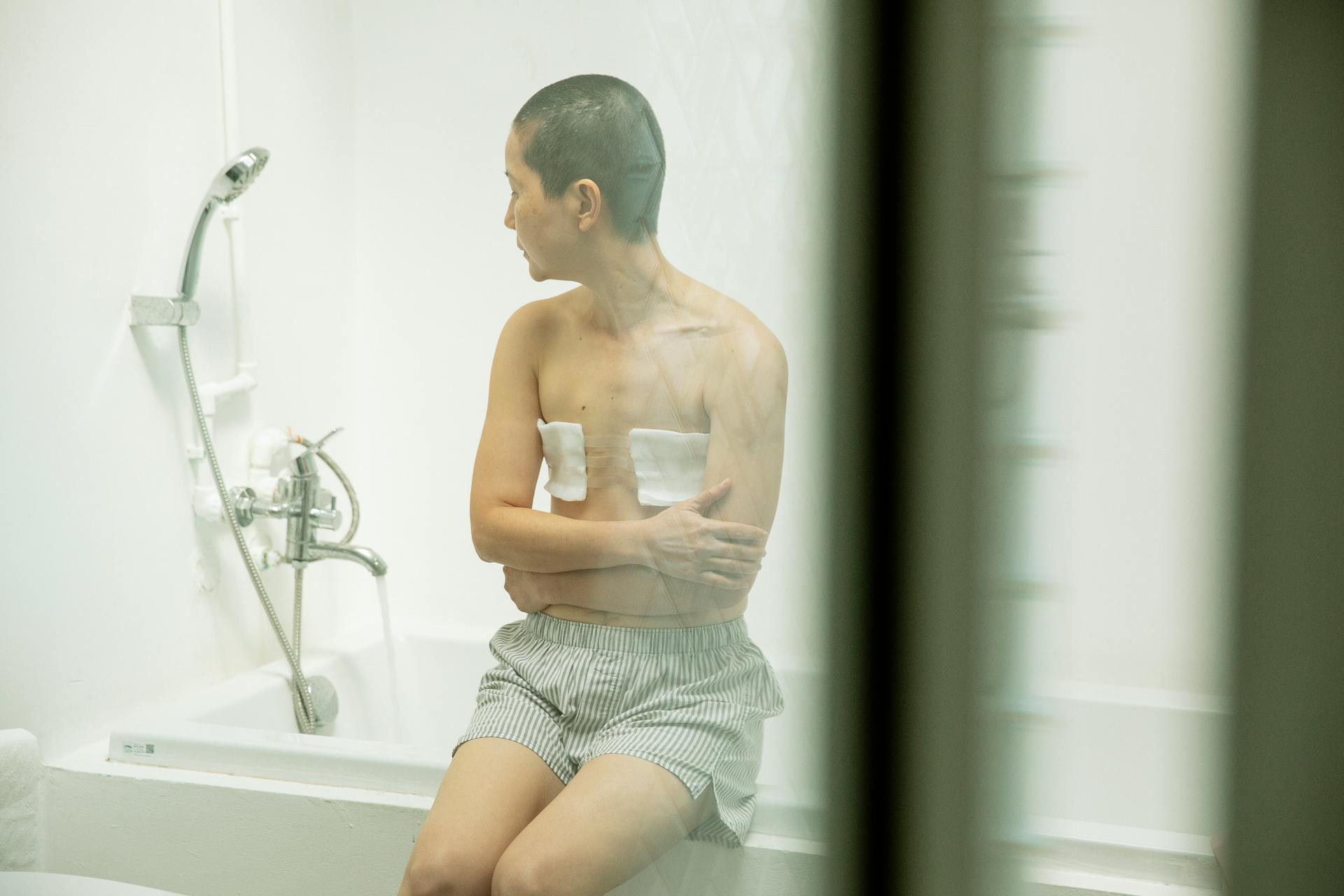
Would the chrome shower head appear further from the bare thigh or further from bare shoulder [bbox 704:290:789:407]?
bare shoulder [bbox 704:290:789:407]

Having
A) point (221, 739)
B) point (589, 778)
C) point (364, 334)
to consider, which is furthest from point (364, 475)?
point (589, 778)

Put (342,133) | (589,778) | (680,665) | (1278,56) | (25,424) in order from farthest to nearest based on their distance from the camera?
1. (342,133)
2. (25,424)
3. (589,778)
4. (680,665)
5. (1278,56)

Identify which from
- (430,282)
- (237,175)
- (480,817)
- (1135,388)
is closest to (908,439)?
(1135,388)

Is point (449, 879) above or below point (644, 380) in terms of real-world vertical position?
below

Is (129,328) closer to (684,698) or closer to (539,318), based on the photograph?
(539,318)

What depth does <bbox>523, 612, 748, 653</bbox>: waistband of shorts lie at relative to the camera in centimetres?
22

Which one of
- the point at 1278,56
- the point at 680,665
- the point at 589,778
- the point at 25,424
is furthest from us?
the point at 25,424

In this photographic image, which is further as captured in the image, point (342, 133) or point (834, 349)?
point (342, 133)

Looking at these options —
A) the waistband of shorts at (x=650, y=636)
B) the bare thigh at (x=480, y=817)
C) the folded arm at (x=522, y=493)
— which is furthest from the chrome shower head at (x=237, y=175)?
the waistband of shorts at (x=650, y=636)

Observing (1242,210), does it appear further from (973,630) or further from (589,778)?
(589,778)

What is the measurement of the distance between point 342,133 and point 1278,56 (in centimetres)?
161

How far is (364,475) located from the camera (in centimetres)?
166

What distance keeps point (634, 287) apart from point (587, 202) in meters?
0.04

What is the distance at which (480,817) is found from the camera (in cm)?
66
